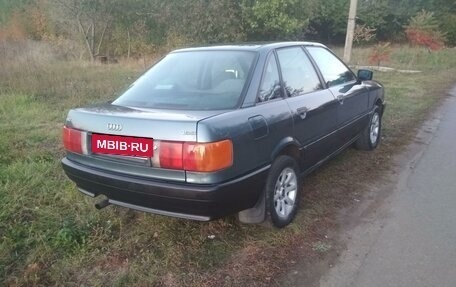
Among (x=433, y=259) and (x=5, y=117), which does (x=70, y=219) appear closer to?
(x=433, y=259)

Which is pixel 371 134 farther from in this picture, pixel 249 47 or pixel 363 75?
pixel 249 47

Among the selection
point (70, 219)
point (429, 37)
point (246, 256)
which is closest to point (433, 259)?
point (246, 256)

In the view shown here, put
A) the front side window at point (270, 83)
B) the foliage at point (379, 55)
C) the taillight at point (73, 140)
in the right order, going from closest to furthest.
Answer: the taillight at point (73, 140) → the front side window at point (270, 83) → the foliage at point (379, 55)

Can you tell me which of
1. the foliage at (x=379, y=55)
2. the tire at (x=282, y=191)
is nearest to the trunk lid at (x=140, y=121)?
the tire at (x=282, y=191)

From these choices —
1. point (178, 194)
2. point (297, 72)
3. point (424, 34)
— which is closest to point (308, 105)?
point (297, 72)

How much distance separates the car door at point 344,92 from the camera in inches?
182

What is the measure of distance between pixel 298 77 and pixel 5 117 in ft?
17.4

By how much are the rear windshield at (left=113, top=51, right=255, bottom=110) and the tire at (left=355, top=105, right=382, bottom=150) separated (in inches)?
107

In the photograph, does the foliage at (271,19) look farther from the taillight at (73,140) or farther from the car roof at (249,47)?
the taillight at (73,140)

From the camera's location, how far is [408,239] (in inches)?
139

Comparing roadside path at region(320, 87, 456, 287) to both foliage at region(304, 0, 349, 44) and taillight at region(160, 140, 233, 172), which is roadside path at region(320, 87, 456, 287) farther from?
foliage at region(304, 0, 349, 44)

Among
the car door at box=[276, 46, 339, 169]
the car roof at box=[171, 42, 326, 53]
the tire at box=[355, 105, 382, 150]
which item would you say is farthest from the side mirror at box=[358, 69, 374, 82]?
the car roof at box=[171, 42, 326, 53]

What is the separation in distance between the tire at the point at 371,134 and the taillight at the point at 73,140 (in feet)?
12.3

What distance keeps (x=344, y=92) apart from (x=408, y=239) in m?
1.88
